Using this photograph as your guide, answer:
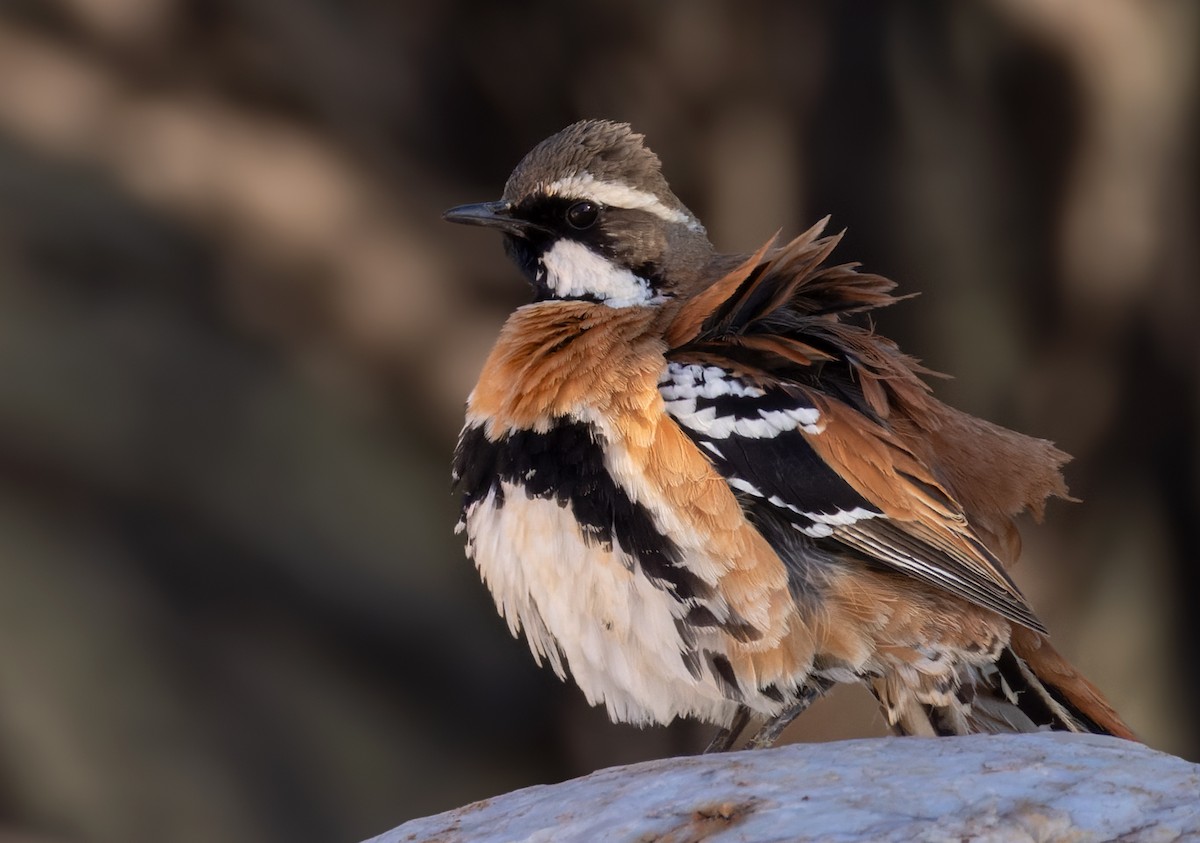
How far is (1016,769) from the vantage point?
3.15m

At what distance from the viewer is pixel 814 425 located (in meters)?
3.87

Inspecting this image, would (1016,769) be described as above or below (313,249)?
below

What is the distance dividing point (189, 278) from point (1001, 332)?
417 centimetres

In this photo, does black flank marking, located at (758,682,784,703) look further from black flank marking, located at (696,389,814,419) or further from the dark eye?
the dark eye

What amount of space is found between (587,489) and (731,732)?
1.10 metres

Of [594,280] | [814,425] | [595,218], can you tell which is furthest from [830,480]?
[595,218]

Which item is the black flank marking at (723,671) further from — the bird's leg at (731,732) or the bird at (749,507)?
the bird's leg at (731,732)

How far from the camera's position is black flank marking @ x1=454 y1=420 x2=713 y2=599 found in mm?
3674

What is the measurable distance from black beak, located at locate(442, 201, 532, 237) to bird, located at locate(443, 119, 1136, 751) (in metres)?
0.15

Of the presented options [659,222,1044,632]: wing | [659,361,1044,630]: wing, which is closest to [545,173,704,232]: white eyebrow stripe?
[659,222,1044,632]: wing

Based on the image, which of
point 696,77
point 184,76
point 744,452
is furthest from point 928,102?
point 744,452

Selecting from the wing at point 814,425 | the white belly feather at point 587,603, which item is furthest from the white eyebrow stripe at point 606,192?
the white belly feather at point 587,603

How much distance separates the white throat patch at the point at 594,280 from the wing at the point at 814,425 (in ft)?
0.93

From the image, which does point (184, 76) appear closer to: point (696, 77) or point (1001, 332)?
point (696, 77)
